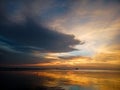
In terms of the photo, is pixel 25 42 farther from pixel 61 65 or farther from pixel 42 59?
pixel 61 65

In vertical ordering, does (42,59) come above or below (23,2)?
below

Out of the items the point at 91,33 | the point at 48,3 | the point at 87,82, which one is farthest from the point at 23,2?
the point at 87,82

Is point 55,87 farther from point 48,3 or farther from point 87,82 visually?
point 48,3

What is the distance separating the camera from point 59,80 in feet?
9.20

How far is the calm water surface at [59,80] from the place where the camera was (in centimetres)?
271

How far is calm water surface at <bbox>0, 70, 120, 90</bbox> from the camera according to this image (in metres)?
2.71

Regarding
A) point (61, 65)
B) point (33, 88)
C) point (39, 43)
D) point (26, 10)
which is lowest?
point (33, 88)

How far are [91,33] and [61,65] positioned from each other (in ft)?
1.61

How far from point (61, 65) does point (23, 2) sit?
806mm

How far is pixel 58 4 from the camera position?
2807mm

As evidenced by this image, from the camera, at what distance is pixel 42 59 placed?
2.79 m

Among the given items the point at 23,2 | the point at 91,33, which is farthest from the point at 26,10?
the point at 91,33

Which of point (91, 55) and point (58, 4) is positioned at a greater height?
point (58, 4)

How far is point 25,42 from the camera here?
2.74 meters
